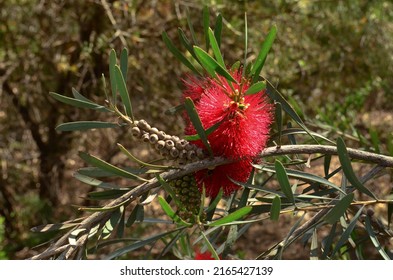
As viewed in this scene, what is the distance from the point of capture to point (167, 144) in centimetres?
65

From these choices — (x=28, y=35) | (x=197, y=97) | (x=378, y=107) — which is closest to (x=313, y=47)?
(x=378, y=107)

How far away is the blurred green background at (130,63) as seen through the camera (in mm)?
2355

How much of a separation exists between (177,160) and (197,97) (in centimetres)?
13

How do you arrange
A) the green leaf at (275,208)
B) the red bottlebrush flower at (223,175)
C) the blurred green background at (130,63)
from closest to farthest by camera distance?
1. the green leaf at (275,208)
2. the red bottlebrush flower at (223,175)
3. the blurred green background at (130,63)

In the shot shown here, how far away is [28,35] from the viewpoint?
250cm

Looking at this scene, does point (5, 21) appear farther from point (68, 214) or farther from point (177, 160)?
point (177, 160)

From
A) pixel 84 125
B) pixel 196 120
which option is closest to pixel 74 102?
pixel 84 125

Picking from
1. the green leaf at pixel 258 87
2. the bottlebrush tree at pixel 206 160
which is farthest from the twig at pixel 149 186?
the green leaf at pixel 258 87

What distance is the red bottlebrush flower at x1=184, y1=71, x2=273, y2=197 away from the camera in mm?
674

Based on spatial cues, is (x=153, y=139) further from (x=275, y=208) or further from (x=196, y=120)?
(x=275, y=208)

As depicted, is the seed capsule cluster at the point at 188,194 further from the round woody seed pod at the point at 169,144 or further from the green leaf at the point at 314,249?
the green leaf at the point at 314,249

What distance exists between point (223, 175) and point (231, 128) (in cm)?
A: 6

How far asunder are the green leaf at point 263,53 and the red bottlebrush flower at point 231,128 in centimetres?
2

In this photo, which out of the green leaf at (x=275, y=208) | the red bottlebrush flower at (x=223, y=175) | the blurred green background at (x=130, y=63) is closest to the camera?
the green leaf at (x=275, y=208)
